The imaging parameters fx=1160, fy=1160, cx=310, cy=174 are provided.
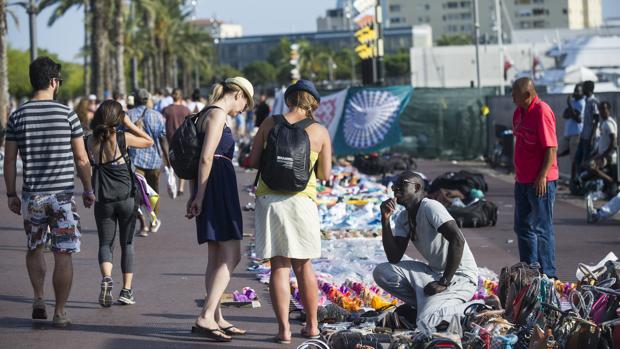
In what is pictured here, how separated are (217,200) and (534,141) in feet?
10.2

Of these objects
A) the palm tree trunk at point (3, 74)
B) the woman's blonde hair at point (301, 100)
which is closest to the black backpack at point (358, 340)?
the woman's blonde hair at point (301, 100)

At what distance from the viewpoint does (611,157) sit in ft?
55.9

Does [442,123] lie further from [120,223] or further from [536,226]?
[120,223]

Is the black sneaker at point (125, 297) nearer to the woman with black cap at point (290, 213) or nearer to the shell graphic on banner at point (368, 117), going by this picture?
the woman with black cap at point (290, 213)

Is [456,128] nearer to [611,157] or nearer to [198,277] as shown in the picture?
[611,157]

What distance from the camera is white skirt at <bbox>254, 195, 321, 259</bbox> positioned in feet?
24.5

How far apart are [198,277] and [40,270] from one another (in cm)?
251

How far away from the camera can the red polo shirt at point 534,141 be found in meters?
9.52

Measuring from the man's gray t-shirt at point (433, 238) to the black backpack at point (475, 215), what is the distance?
21.9 ft

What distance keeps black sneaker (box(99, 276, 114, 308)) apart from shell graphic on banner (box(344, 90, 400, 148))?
52.2 feet

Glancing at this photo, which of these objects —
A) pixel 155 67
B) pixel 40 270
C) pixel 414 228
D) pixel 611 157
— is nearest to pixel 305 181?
pixel 414 228

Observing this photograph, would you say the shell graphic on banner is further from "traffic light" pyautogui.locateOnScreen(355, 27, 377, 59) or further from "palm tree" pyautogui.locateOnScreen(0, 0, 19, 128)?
"palm tree" pyautogui.locateOnScreen(0, 0, 19, 128)

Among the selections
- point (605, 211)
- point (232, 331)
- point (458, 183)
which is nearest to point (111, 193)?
point (232, 331)

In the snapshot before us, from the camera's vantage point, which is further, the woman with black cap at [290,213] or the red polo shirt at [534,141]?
the red polo shirt at [534,141]
